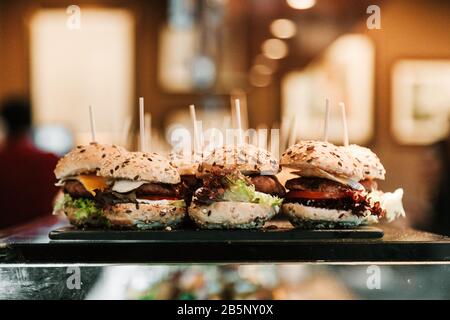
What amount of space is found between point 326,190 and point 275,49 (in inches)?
179

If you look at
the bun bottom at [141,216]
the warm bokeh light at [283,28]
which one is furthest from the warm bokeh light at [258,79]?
the bun bottom at [141,216]

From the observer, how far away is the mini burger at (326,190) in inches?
98.2

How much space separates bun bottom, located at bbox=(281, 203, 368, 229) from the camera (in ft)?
8.15

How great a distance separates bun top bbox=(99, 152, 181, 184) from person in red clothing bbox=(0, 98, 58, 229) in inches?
89.1

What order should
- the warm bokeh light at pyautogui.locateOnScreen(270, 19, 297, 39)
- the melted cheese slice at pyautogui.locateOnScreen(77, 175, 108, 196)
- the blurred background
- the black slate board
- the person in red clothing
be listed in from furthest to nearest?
the warm bokeh light at pyautogui.locateOnScreen(270, 19, 297, 39), the blurred background, the person in red clothing, the melted cheese slice at pyautogui.locateOnScreen(77, 175, 108, 196), the black slate board

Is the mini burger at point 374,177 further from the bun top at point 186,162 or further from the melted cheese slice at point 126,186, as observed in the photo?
the melted cheese slice at point 126,186

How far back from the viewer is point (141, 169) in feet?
8.29

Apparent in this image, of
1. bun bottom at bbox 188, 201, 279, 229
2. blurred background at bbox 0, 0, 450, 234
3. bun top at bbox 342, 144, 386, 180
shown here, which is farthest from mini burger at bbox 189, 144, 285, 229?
blurred background at bbox 0, 0, 450, 234

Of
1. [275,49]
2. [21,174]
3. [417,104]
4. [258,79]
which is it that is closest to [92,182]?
[21,174]

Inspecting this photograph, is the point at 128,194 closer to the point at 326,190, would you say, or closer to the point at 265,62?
the point at 326,190

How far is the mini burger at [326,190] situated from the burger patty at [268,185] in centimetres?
4

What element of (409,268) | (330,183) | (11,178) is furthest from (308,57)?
(409,268)

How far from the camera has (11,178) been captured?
469cm

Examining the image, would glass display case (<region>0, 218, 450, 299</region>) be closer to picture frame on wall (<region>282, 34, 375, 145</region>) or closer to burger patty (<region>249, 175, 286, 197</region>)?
burger patty (<region>249, 175, 286, 197</region>)
